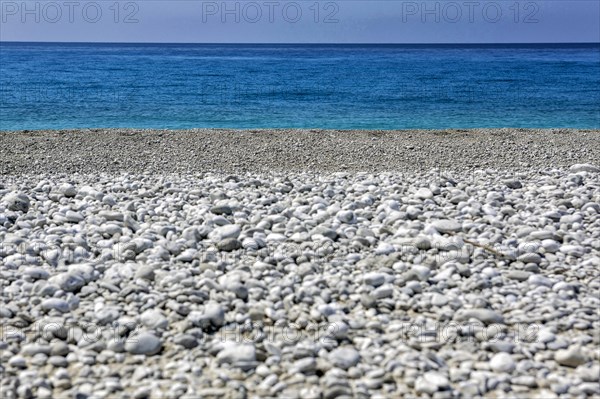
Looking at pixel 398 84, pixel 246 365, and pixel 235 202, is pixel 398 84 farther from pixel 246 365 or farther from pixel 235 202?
pixel 246 365

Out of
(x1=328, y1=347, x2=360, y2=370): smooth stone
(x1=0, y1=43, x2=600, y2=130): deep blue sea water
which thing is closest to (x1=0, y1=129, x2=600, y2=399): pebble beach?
(x1=328, y1=347, x2=360, y2=370): smooth stone

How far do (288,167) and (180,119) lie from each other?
8.36 metres

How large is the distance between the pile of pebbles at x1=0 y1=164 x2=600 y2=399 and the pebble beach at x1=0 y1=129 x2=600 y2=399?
1 cm

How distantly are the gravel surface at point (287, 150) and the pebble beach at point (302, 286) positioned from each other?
1.12 meters

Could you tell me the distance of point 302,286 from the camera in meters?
3.52

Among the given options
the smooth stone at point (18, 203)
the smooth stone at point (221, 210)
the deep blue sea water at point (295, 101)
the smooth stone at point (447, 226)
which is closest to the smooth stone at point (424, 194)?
the smooth stone at point (447, 226)

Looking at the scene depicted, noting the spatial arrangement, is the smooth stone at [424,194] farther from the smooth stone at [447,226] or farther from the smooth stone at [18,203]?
the smooth stone at [18,203]

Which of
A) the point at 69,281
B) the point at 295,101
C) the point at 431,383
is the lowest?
the point at 431,383

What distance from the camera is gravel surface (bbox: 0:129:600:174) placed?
7.54 meters

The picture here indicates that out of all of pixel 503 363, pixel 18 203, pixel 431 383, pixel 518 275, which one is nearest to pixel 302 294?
pixel 431 383

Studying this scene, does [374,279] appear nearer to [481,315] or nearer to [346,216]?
[481,315]

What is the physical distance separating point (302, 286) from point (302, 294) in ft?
0.38

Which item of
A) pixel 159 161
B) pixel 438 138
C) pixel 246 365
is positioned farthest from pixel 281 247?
pixel 438 138

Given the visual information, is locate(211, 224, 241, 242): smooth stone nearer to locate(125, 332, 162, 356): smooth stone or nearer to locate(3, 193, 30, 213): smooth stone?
locate(125, 332, 162, 356): smooth stone
